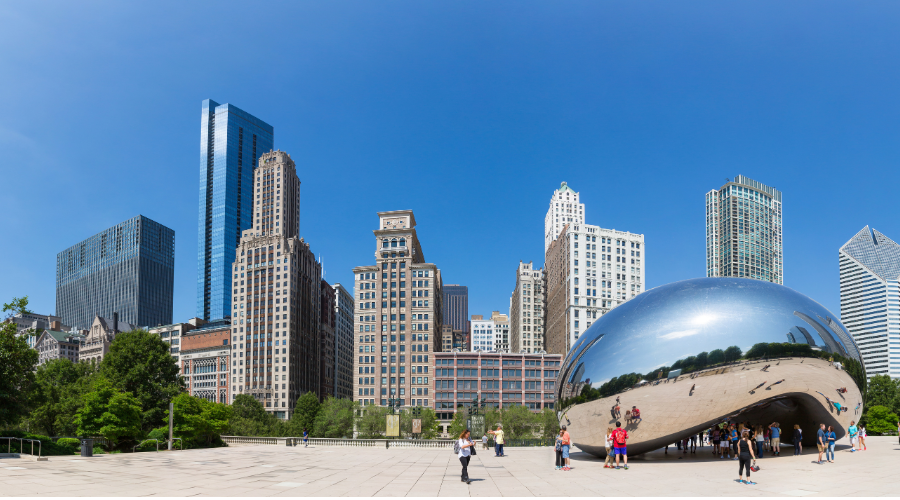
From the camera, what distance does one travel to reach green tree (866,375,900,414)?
71125mm

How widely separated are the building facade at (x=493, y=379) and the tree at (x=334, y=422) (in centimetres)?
3155

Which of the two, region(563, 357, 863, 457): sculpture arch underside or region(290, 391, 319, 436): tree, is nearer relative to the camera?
region(563, 357, 863, 457): sculpture arch underside

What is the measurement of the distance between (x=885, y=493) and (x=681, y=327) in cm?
857

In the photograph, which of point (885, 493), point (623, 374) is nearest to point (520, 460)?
point (623, 374)

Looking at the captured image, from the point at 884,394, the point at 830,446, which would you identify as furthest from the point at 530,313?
the point at 830,446

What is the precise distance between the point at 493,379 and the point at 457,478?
11082 centimetres

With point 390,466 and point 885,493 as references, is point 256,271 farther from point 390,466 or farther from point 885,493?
point 885,493

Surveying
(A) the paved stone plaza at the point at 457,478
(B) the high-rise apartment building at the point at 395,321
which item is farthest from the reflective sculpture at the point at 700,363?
(B) the high-rise apartment building at the point at 395,321

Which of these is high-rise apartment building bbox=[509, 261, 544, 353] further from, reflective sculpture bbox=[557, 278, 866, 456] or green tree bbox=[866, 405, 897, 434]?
reflective sculpture bbox=[557, 278, 866, 456]

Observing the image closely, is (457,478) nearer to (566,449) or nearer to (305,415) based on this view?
(566,449)

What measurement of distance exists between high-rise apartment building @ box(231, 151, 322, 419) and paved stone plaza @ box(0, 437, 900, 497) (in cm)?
12686

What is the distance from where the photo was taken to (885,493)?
1584cm

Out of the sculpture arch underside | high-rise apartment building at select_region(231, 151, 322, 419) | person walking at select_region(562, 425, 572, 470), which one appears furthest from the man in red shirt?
high-rise apartment building at select_region(231, 151, 322, 419)

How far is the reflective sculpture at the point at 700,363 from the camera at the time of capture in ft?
74.5
